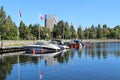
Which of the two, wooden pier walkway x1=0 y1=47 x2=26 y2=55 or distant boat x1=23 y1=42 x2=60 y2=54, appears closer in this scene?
wooden pier walkway x1=0 y1=47 x2=26 y2=55

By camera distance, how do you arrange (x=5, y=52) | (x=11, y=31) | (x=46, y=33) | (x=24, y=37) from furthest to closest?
(x=46, y=33)
(x=24, y=37)
(x=11, y=31)
(x=5, y=52)

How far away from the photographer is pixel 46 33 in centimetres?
17462

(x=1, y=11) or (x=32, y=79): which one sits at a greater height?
(x=1, y=11)

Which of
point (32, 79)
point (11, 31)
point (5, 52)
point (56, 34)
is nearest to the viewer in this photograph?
point (32, 79)

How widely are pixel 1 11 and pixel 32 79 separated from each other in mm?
72131

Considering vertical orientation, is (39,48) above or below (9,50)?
above

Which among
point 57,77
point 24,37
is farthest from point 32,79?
point 24,37

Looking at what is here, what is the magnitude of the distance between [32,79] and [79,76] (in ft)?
14.5

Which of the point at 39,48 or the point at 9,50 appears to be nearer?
the point at 9,50

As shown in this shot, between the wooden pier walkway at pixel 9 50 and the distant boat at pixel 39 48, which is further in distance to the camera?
the distant boat at pixel 39 48

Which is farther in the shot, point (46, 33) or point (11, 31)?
point (46, 33)

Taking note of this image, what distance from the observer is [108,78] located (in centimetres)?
2650

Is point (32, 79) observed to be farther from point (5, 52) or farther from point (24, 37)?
point (24, 37)

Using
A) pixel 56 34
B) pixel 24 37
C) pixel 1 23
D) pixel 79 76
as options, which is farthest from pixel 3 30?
pixel 56 34
